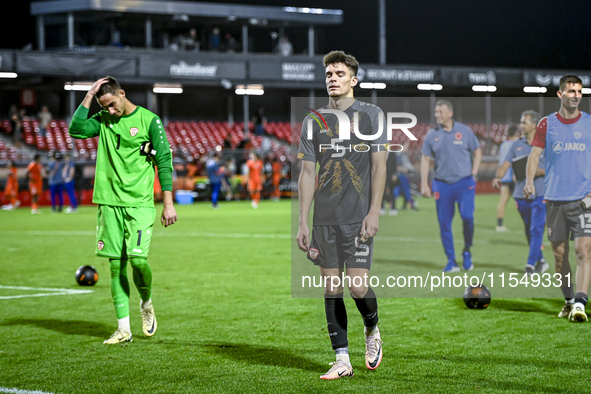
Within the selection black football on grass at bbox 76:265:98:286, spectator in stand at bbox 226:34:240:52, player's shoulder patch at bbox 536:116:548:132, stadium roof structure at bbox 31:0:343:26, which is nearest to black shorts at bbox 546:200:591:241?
player's shoulder patch at bbox 536:116:548:132

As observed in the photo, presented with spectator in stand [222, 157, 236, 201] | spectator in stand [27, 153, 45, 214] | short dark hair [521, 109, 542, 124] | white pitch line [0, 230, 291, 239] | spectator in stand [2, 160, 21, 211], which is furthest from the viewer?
spectator in stand [222, 157, 236, 201]

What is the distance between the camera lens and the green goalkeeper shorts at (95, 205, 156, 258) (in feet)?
21.2

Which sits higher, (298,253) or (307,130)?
(307,130)

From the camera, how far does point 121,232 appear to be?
6508mm

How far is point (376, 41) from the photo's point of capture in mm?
49938

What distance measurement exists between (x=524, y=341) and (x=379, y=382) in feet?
6.29

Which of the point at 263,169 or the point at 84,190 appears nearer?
the point at 84,190

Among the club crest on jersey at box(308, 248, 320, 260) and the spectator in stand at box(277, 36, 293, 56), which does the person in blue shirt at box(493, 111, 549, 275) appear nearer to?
the club crest on jersey at box(308, 248, 320, 260)

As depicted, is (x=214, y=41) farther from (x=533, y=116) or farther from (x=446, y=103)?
(x=533, y=116)

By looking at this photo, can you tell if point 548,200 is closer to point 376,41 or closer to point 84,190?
point 84,190

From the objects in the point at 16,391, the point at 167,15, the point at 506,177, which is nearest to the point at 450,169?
the point at 506,177

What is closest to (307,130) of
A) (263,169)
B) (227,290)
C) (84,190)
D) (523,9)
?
(227,290)

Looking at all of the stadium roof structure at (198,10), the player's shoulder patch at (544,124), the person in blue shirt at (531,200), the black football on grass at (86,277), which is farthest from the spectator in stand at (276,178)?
the player's shoulder patch at (544,124)

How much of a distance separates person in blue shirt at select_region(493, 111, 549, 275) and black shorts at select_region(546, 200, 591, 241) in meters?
2.69
